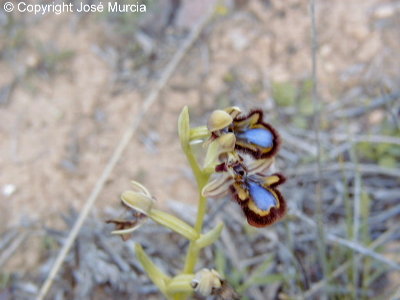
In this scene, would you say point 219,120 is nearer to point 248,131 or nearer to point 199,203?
point 248,131

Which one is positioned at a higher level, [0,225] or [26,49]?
[26,49]

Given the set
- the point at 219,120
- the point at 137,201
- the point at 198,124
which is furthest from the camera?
the point at 198,124

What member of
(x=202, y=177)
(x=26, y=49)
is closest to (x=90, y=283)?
(x=202, y=177)

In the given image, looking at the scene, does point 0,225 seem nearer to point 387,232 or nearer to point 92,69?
point 92,69

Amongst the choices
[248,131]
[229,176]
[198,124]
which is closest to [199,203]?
[229,176]

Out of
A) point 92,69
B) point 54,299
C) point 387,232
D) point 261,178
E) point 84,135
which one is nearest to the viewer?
point 261,178

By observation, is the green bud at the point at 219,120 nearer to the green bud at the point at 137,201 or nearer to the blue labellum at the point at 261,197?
the blue labellum at the point at 261,197

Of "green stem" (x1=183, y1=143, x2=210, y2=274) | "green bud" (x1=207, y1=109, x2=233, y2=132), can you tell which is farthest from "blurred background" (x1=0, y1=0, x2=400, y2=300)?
"green bud" (x1=207, y1=109, x2=233, y2=132)
